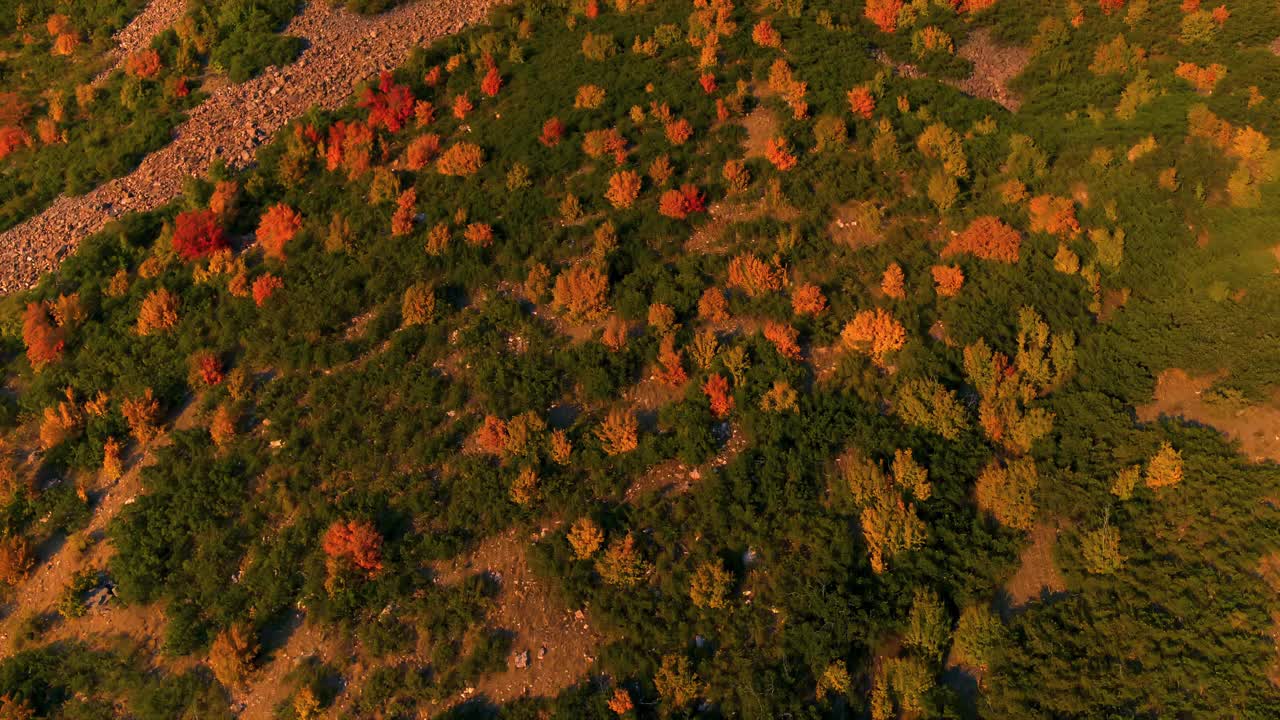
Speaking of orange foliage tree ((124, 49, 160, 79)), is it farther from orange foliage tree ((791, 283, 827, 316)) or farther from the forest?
orange foliage tree ((791, 283, 827, 316))

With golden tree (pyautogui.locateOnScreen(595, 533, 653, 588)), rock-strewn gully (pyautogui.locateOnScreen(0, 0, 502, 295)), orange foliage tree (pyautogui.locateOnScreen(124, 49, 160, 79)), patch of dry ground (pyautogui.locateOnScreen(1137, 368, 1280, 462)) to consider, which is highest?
orange foliage tree (pyautogui.locateOnScreen(124, 49, 160, 79))

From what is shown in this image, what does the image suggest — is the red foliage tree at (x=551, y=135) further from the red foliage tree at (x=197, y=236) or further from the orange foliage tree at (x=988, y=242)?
the orange foliage tree at (x=988, y=242)

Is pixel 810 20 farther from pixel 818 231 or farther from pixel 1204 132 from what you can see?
pixel 1204 132

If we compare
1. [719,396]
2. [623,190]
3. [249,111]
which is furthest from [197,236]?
[719,396]

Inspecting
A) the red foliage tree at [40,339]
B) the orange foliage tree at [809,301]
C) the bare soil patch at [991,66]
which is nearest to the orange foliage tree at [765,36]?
the bare soil patch at [991,66]

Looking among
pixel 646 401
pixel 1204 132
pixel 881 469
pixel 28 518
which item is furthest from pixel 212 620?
pixel 1204 132

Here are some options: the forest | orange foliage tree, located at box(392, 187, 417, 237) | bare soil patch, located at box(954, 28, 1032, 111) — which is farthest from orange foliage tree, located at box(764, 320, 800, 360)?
bare soil patch, located at box(954, 28, 1032, 111)
